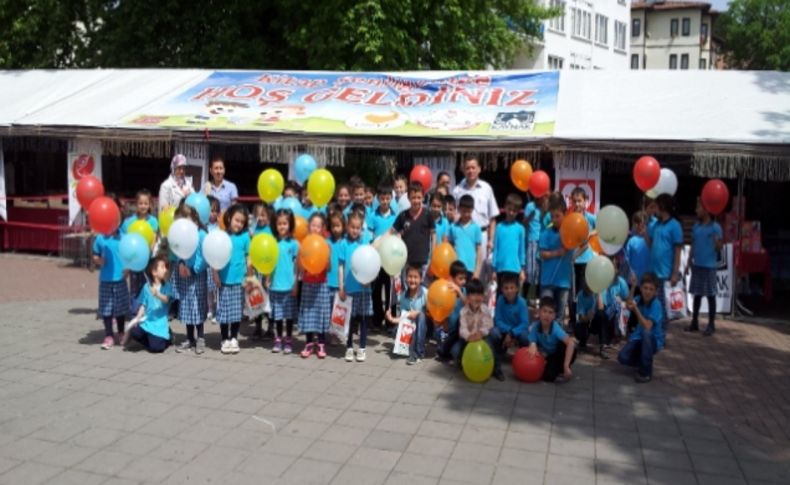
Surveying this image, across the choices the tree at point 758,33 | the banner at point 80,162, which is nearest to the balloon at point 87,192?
the banner at point 80,162

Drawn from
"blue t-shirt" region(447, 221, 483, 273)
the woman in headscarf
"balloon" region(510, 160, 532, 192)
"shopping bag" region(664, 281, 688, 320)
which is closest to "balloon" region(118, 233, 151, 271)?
the woman in headscarf

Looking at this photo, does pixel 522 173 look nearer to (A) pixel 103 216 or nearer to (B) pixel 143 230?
(B) pixel 143 230

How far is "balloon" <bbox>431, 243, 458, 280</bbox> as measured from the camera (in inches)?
276

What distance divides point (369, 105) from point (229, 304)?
19.1ft

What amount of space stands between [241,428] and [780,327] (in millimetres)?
7484

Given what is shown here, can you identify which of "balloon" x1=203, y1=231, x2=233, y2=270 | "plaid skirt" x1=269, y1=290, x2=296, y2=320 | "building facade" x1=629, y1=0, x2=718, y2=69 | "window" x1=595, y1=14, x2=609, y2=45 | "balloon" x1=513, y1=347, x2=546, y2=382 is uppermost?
"building facade" x1=629, y1=0, x2=718, y2=69

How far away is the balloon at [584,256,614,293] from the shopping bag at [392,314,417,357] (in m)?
1.80

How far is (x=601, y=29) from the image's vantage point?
53.0 meters

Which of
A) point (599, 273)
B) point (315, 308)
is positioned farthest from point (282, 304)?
point (599, 273)

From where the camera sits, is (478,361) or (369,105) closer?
(478,361)

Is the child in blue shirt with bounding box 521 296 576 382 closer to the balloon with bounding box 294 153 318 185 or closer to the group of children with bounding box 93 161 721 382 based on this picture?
the group of children with bounding box 93 161 721 382

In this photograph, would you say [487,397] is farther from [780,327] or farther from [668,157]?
[668,157]

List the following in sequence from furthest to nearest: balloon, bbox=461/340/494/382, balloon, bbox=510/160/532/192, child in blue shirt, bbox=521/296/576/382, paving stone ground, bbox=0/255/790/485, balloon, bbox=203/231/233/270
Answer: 1. balloon, bbox=510/160/532/192
2. balloon, bbox=203/231/233/270
3. child in blue shirt, bbox=521/296/576/382
4. balloon, bbox=461/340/494/382
5. paving stone ground, bbox=0/255/790/485

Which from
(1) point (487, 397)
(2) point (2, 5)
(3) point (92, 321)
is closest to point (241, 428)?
(1) point (487, 397)
